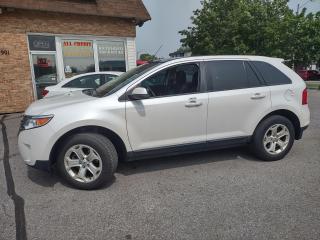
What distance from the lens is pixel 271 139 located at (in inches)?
174

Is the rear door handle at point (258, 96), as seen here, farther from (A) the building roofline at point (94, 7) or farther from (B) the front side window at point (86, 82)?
Answer: (A) the building roofline at point (94, 7)

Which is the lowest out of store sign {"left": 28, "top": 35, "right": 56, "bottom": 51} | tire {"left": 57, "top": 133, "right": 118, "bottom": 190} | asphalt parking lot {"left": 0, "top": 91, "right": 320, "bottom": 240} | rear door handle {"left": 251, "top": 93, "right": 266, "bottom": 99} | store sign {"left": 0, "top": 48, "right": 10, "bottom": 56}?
asphalt parking lot {"left": 0, "top": 91, "right": 320, "bottom": 240}

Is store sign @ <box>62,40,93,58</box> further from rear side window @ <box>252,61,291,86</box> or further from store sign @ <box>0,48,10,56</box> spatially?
rear side window @ <box>252,61,291,86</box>

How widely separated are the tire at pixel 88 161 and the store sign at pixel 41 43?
7.96 metres

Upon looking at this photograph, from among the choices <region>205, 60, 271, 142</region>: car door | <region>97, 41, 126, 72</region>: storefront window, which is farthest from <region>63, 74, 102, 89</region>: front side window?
<region>205, 60, 271, 142</region>: car door

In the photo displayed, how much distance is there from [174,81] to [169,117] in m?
0.56

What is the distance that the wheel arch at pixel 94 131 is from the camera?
3.51 metres

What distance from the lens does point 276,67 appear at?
14.8 ft

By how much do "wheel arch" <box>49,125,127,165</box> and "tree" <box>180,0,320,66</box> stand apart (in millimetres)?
15449

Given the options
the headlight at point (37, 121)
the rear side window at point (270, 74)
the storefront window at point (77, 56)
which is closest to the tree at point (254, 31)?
the storefront window at point (77, 56)

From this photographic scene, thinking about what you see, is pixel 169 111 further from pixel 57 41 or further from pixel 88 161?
pixel 57 41

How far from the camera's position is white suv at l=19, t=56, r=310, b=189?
3.50 m

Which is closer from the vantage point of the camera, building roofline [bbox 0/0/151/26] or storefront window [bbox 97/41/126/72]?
building roofline [bbox 0/0/151/26]

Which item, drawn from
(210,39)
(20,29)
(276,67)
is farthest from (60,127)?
(210,39)
